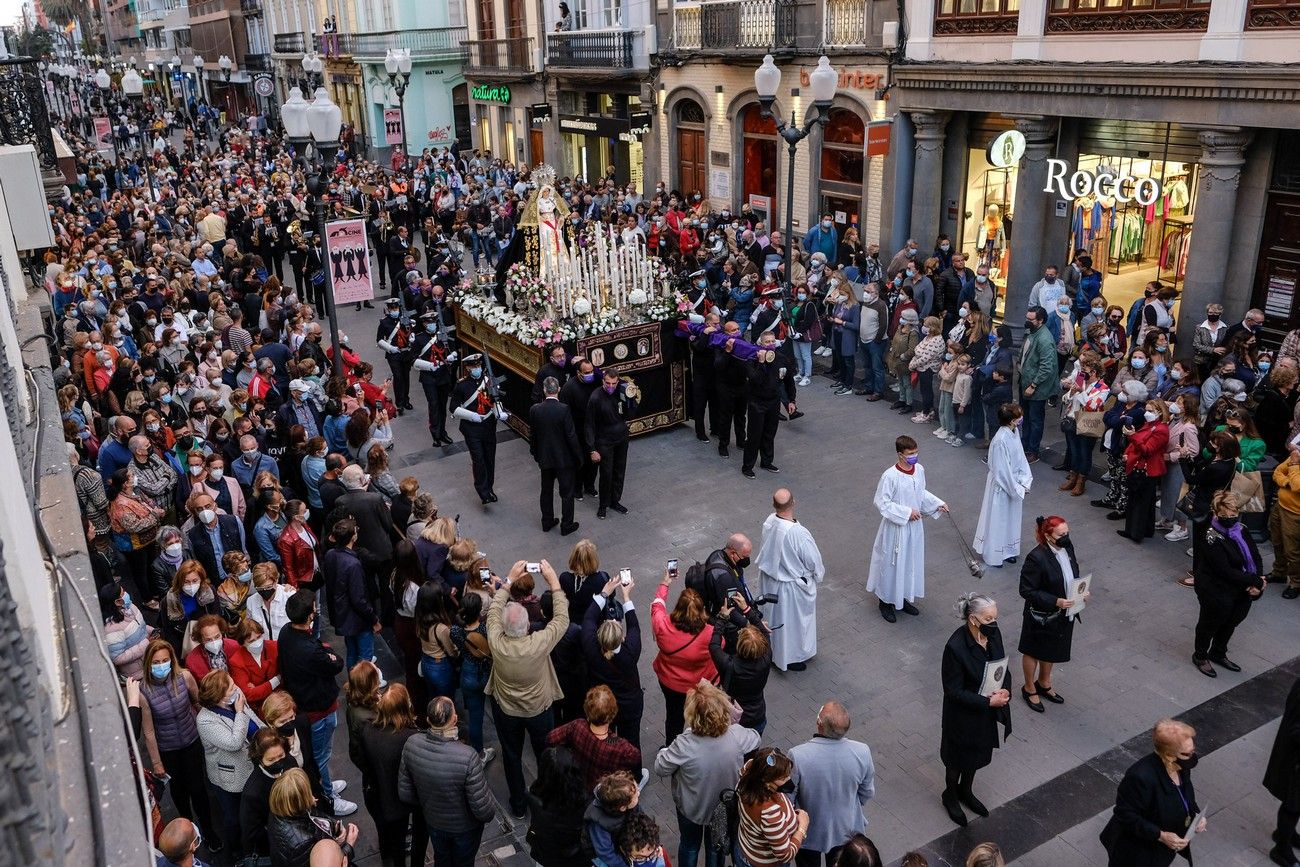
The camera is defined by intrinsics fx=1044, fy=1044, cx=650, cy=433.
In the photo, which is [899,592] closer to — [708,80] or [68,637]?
[68,637]

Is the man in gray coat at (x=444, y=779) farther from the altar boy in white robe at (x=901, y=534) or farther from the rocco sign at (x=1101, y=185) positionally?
the rocco sign at (x=1101, y=185)

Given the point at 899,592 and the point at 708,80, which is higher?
the point at 708,80

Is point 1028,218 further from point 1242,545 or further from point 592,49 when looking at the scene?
point 592,49

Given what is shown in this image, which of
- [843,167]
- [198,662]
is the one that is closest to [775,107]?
[843,167]

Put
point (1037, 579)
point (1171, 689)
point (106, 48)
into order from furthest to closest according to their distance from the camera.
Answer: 1. point (106, 48)
2. point (1171, 689)
3. point (1037, 579)

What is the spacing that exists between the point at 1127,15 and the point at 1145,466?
26.2ft

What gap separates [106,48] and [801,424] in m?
109

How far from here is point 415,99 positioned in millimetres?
41719

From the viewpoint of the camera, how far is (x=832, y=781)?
5770 millimetres

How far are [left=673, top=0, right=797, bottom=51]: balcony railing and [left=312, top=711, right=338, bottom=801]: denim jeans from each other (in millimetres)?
18189

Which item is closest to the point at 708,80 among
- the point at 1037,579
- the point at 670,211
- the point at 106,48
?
the point at 670,211

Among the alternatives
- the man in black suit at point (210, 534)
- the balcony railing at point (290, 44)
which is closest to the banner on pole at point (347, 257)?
the man in black suit at point (210, 534)

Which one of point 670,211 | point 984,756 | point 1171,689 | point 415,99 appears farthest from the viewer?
point 415,99

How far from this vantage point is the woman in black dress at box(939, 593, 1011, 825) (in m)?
6.55
